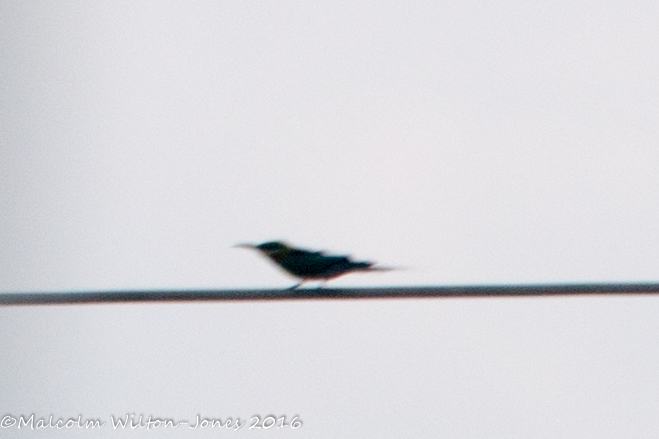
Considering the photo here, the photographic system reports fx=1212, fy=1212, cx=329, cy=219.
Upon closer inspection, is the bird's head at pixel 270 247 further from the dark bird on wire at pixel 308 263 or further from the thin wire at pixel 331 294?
the thin wire at pixel 331 294

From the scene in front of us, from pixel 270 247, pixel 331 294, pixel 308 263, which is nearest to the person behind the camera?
pixel 331 294

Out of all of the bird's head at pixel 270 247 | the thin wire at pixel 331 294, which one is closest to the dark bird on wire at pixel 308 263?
Result: the bird's head at pixel 270 247

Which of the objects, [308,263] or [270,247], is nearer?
[308,263]

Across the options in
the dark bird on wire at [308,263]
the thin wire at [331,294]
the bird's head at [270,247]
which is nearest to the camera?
the thin wire at [331,294]

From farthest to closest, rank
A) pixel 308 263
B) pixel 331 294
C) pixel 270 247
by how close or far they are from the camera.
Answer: pixel 270 247 < pixel 308 263 < pixel 331 294

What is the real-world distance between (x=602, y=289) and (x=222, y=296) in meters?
1.80

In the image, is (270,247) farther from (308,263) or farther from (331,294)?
(331,294)

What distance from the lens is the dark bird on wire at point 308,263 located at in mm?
8391

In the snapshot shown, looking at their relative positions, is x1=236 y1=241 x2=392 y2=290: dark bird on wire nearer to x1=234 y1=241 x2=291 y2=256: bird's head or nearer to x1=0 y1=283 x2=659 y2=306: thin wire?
x1=234 y1=241 x2=291 y2=256: bird's head

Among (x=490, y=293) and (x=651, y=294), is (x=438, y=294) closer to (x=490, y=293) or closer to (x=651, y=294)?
(x=490, y=293)

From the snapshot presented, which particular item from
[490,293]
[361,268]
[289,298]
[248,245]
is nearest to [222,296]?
[289,298]

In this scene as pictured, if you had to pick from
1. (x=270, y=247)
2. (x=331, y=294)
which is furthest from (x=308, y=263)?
Result: (x=331, y=294)

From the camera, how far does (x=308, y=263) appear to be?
8.66 m

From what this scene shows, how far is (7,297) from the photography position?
5914mm
